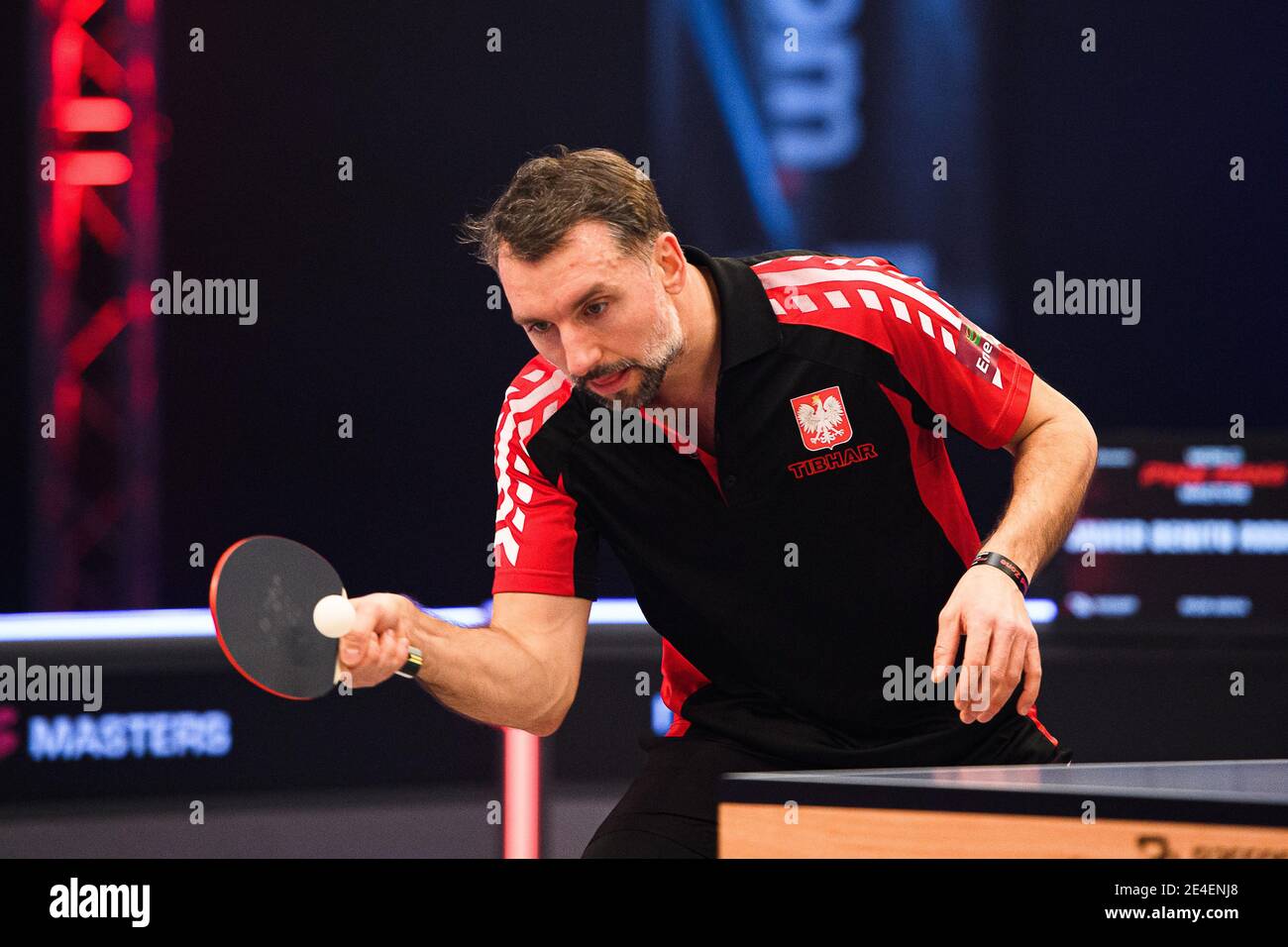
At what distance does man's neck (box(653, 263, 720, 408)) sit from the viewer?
251 centimetres

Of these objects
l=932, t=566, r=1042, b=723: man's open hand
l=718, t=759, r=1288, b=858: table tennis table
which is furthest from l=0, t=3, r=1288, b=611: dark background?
l=718, t=759, r=1288, b=858: table tennis table

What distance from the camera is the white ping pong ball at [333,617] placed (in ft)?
6.79

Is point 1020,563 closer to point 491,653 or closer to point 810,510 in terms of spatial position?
point 810,510

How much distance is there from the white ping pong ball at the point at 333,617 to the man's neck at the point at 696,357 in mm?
689

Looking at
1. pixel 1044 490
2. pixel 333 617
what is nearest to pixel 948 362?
pixel 1044 490

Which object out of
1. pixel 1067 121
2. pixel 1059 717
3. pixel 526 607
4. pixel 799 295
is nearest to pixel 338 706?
pixel 1059 717

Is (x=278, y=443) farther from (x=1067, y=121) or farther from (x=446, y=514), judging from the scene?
(x=1067, y=121)

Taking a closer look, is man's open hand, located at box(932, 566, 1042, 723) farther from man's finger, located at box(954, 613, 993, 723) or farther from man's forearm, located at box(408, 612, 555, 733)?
man's forearm, located at box(408, 612, 555, 733)

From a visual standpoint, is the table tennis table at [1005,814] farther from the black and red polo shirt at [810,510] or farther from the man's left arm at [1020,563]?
the black and red polo shirt at [810,510]

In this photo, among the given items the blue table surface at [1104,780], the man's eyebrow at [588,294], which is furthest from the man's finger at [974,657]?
the man's eyebrow at [588,294]

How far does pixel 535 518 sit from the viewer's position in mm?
2574

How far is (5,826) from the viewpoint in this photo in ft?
14.9

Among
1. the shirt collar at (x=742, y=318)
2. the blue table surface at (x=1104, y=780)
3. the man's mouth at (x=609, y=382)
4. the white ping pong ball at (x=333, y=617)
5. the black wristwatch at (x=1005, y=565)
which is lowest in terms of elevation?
the blue table surface at (x=1104, y=780)

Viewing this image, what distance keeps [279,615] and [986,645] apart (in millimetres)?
965
